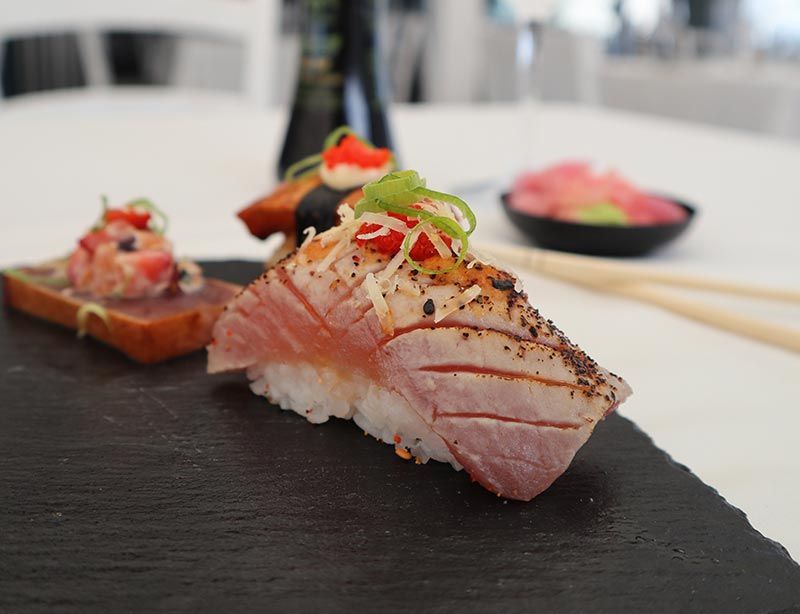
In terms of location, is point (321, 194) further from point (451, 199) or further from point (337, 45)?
point (337, 45)

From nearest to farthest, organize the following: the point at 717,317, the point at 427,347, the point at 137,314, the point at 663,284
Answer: the point at 427,347 < the point at 137,314 < the point at 717,317 < the point at 663,284

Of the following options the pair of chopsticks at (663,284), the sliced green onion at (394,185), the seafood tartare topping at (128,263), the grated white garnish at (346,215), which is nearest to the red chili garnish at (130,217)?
the seafood tartare topping at (128,263)

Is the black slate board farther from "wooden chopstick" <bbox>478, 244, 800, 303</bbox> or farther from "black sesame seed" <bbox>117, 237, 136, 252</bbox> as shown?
"wooden chopstick" <bbox>478, 244, 800, 303</bbox>

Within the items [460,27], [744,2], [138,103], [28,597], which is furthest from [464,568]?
[744,2]

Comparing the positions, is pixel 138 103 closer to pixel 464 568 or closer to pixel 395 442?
pixel 395 442

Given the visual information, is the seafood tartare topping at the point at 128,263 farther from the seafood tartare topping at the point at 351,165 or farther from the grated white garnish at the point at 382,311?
the grated white garnish at the point at 382,311

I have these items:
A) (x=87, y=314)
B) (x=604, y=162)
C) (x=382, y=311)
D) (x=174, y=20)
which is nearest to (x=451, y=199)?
(x=382, y=311)

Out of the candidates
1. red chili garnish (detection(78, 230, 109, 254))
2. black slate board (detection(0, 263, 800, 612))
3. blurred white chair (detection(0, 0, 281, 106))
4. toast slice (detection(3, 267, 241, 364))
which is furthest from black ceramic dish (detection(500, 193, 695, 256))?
blurred white chair (detection(0, 0, 281, 106))

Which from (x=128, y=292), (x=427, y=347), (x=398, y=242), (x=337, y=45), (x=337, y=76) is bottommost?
(x=128, y=292)
